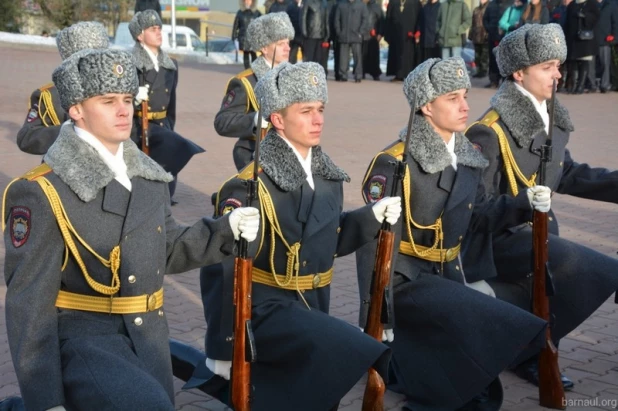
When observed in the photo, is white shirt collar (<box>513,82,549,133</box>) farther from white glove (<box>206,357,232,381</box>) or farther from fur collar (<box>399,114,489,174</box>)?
white glove (<box>206,357,232,381</box>)

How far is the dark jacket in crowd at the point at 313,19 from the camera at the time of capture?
74.1 feet

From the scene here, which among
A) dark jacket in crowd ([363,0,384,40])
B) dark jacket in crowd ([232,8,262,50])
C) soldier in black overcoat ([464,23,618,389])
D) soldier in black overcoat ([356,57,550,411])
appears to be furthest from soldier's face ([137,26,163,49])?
dark jacket in crowd ([363,0,384,40])

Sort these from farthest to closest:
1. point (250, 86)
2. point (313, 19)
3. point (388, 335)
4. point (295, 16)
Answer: point (295, 16)
point (313, 19)
point (250, 86)
point (388, 335)

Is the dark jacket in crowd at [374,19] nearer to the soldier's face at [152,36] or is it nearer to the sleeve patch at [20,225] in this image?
the soldier's face at [152,36]

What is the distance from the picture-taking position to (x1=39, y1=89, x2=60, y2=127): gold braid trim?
7.98 metres

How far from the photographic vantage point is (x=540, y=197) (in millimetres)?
5223

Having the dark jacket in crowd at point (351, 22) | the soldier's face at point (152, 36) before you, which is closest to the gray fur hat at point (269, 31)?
the soldier's face at point (152, 36)

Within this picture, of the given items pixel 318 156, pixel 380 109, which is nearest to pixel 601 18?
pixel 380 109

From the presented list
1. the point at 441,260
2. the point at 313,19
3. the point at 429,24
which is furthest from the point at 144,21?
the point at 313,19

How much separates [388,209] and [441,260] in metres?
0.77

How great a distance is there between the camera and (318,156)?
4.97 metres

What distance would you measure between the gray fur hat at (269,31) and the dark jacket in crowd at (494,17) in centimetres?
1256

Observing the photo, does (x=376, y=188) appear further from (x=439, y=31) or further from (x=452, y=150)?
(x=439, y=31)

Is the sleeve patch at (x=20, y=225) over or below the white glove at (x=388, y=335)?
over
